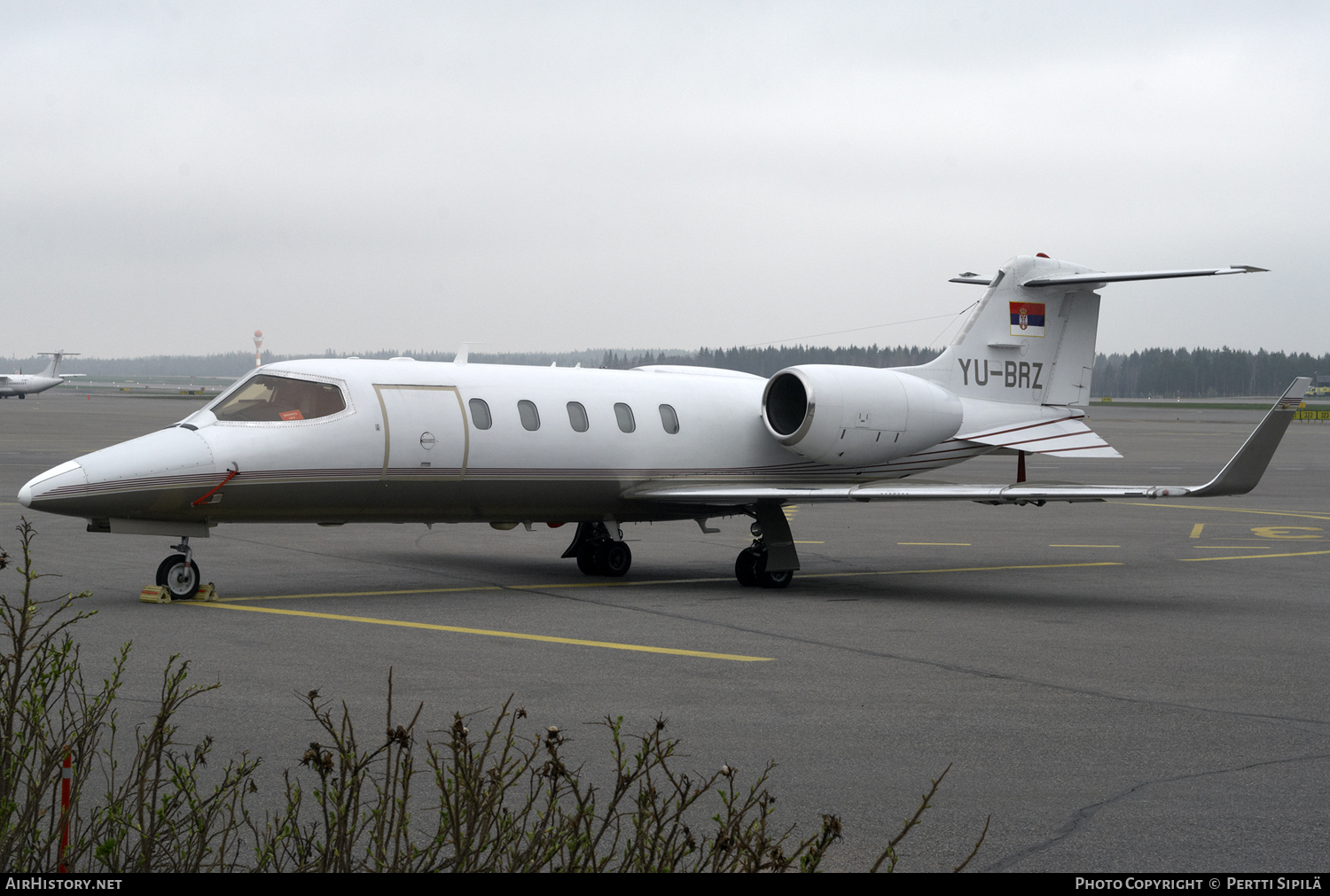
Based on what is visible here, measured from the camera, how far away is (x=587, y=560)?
16.8 meters

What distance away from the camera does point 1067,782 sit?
711cm

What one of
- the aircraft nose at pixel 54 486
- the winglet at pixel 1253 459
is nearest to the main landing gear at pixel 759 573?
the winglet at pixel 1253 459

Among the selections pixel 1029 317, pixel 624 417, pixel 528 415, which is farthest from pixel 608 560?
pixel 1029 317

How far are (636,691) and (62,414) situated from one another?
70.5 meters

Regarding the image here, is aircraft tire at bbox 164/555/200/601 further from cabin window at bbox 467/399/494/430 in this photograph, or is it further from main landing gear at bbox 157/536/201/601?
cabin window at bbox 467/399/494/430

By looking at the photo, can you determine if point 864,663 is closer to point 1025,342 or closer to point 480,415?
point 480,415

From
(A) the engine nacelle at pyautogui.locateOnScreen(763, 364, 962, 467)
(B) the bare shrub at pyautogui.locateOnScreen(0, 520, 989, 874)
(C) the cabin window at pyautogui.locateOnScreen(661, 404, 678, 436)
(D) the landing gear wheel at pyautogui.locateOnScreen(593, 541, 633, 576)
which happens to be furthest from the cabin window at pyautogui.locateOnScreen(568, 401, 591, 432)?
(B) the bare shrub at pyautogui.locateOnScreen(0, 520, 989, 874)

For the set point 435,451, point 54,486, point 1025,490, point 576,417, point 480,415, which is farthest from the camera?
point 576,417

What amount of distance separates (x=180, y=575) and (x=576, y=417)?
4931 mm

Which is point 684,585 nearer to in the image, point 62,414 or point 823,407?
point 823,407

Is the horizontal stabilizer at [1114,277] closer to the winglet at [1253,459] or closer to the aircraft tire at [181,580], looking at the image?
the winglet at [1253,459]

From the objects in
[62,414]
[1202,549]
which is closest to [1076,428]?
[1202,549]

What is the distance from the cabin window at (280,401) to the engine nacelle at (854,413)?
5.98 m

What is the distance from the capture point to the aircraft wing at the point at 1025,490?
13492mm
